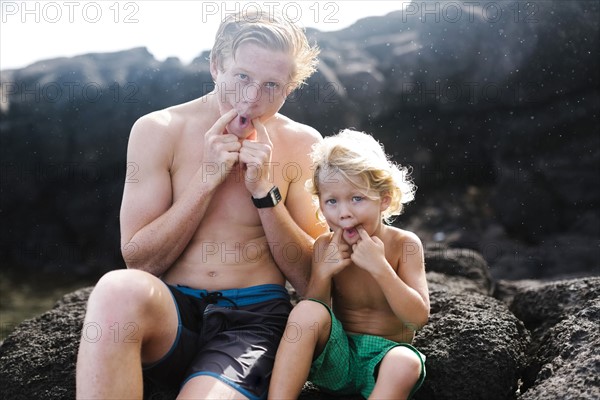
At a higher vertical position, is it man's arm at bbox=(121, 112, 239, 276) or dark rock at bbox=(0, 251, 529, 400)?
man's arm at bbox=(121, 112, 239, 276)

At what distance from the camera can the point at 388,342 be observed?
2559 mm

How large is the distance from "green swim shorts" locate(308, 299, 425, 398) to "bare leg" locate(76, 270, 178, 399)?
635mm

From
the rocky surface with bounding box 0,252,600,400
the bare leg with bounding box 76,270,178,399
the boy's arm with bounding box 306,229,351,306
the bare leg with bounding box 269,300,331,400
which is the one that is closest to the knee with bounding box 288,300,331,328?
the bare leg with bounding box 269,300,331,400

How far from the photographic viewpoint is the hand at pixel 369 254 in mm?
2520

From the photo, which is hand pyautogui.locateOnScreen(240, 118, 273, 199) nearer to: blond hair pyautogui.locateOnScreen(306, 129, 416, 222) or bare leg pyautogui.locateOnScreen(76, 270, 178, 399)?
blond hair pyautogui.locateOnScreen(306, 129, 416, 222)

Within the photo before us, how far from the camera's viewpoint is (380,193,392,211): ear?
2717mm

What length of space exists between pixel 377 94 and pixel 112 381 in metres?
6.92

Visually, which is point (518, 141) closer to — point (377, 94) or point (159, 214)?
point (377, 94)

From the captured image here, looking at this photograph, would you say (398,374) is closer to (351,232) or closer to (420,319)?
(420,319)

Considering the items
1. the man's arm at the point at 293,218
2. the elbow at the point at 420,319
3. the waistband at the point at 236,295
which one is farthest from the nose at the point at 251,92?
the elbow at the point at 420,319

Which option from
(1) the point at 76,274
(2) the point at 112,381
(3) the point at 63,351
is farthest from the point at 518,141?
(2) the point at 112,381

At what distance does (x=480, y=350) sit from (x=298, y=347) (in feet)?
2.84

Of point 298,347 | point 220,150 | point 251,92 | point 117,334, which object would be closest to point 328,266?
point 298,347

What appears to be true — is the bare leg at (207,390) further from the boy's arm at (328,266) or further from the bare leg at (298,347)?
the boy's arm at (328,266)
